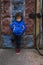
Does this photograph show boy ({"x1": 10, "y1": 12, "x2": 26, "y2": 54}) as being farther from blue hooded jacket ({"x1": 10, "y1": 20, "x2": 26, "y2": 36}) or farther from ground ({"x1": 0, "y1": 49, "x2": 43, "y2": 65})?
ground ({"x1": 0, "y1": 49, "x2": 43, "y2": 65})

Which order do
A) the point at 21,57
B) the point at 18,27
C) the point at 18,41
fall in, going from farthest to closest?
the point at 18,41
the point at 18,27
the point at 21,57

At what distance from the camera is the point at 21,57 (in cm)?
857

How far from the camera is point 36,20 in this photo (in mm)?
9125

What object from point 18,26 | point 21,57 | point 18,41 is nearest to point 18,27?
point 18,26

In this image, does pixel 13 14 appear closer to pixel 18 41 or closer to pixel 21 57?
pixel 18 41

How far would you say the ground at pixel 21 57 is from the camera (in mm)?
8188

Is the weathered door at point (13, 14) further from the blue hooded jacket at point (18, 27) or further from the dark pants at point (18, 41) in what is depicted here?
the blue hooded jacket at point (18, 27)

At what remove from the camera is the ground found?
819 cm

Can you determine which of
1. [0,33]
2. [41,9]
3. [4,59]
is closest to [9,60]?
[4,59]

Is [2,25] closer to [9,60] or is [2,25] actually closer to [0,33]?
[0,33]

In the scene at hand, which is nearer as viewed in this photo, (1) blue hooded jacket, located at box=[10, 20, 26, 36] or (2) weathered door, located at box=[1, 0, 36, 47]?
(1) blue hooded jacket, located at box=[10, 20, 26, 36]

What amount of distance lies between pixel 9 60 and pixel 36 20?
1546 mm

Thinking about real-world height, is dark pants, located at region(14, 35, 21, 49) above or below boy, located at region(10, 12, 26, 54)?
below

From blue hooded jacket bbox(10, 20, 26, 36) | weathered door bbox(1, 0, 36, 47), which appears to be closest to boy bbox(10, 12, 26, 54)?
blue hooded jacket bbox(10, 20, 26, 36)
